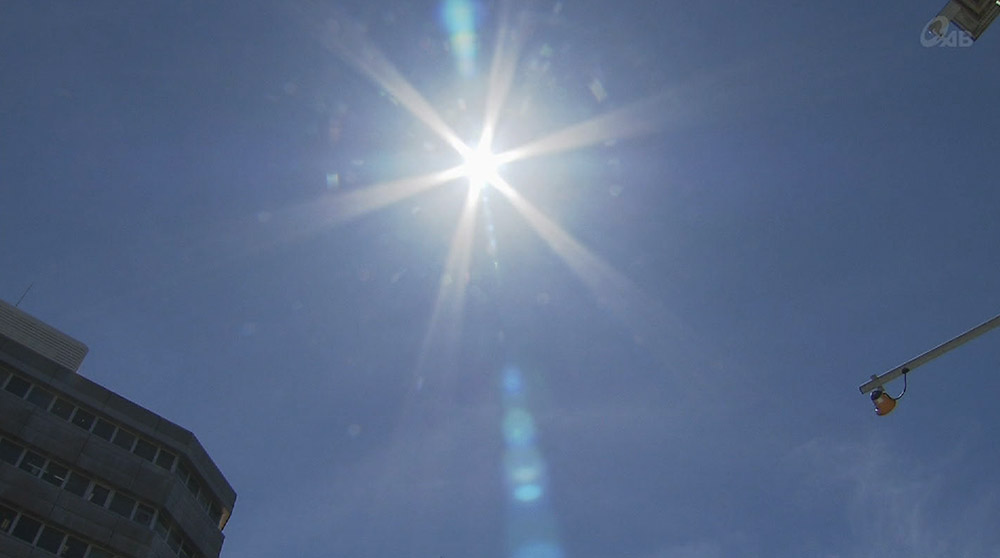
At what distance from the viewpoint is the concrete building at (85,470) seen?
1310 inches

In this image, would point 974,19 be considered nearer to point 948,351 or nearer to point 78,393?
point 948,351

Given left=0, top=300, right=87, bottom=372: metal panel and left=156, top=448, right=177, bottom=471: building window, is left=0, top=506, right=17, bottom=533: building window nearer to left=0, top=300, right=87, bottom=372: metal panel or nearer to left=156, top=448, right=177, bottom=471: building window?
left=156, top=448, right=177, bottom=471: building window

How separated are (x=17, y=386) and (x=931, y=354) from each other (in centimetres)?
4001

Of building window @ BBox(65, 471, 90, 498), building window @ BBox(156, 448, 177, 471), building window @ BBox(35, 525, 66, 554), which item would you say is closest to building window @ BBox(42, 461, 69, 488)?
building window @ BBox(65, 471, 90, 498)

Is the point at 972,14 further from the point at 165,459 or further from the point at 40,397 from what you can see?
the point at 40,397

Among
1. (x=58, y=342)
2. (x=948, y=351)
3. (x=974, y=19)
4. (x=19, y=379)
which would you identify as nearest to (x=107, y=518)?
(x=19, y=379)

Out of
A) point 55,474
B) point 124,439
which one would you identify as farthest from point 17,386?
point 124,439

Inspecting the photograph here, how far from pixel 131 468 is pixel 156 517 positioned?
288 centimetres

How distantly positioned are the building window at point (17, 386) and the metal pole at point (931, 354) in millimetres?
38679

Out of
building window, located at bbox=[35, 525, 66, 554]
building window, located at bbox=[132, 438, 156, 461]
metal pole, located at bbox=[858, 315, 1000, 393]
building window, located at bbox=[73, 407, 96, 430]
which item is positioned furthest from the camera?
building window, located at bbox=[132, 438, 156, 461]

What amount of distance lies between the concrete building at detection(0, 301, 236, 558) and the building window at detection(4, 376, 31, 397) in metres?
0.04

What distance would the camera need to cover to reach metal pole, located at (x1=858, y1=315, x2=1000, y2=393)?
38.8 ft

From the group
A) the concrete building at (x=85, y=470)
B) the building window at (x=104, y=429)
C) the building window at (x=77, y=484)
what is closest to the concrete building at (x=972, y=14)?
the concrete building at (x=85, y=470)

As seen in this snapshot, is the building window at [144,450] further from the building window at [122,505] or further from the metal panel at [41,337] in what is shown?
the metal panel at [41,337]
